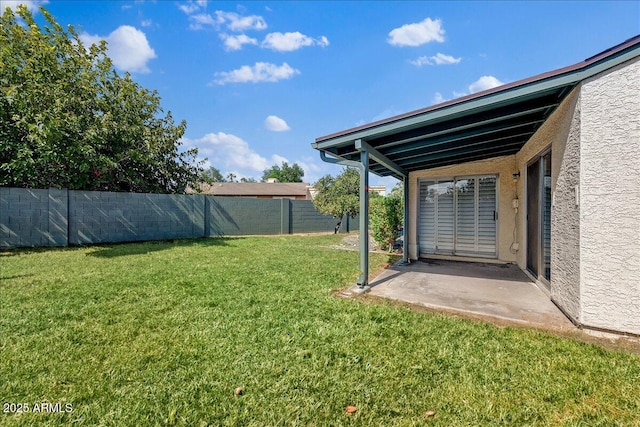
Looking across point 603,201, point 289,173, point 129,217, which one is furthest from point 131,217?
point 289,173

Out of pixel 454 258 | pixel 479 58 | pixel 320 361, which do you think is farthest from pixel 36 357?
pixel 479 58

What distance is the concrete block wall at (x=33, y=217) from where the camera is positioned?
9367 mm

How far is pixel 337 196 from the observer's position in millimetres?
15852

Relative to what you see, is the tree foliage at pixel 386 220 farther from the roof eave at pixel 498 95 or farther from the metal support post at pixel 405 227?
the roof eave at pixel 498 95

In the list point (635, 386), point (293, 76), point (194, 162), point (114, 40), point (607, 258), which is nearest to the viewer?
point (635, 386)

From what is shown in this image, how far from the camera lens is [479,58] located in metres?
8.82

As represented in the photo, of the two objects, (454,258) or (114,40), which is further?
(114,40)

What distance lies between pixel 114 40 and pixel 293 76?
7.22 m

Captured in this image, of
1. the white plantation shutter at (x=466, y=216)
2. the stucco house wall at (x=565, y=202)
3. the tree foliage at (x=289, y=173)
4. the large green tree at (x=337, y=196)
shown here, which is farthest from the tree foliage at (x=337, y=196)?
the tree foliage at (x=289, y=173)

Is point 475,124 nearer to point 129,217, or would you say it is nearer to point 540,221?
point 540,221

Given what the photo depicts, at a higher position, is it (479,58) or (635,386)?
(479,58)

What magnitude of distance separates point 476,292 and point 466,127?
110 inches

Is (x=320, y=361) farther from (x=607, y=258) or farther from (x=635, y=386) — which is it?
(x=607, y=258)

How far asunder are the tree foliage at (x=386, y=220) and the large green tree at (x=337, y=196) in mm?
4962
